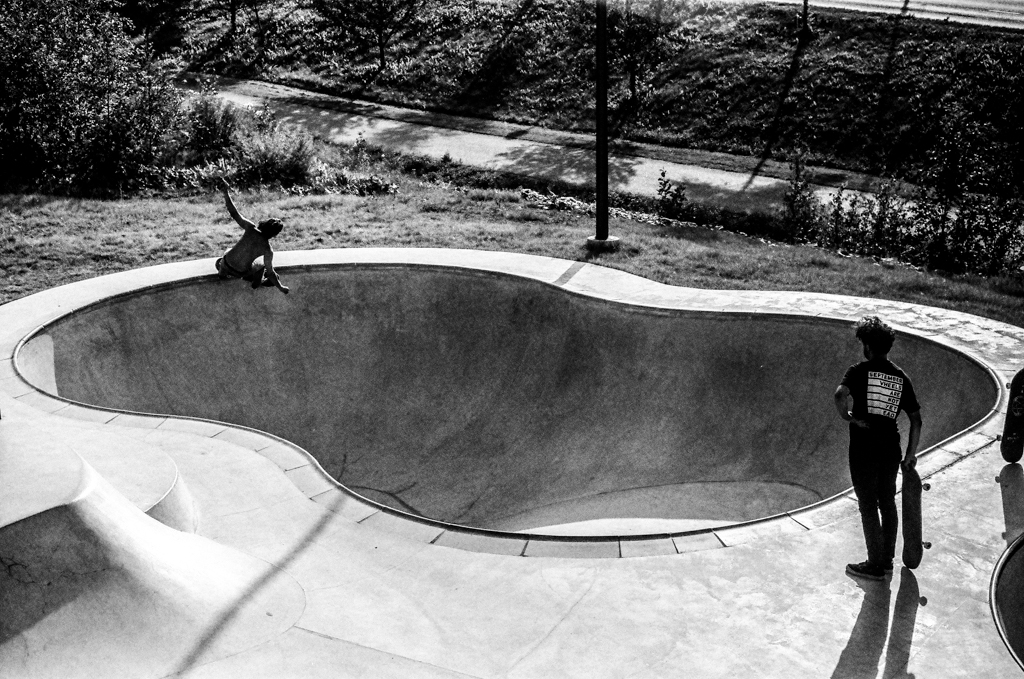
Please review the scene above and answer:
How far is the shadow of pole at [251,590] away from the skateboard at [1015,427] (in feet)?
19.8

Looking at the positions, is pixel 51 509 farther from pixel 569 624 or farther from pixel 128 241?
pixel 128 241

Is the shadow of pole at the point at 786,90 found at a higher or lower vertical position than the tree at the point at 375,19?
lower

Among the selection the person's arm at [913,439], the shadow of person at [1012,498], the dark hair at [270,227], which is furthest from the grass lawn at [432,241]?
the person's arm at [913,439]

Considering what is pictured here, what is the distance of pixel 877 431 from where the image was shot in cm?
656

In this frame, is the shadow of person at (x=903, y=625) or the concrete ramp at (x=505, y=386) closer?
the shadow of person at (x=903, y=625)

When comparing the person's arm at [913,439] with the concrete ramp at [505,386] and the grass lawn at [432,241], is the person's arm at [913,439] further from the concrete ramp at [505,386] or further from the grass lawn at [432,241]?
the grass lawn at [432,241]

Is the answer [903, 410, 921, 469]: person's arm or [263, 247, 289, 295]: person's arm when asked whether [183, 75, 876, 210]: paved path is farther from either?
[903, 410, 921, 469]: person's arm

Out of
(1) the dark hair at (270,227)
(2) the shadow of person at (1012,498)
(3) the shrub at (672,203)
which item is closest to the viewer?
(2) the shadow of person at (1012,498)

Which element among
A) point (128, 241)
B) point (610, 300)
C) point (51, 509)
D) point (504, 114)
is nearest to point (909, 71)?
point (504, 114)

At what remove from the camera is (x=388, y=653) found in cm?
612

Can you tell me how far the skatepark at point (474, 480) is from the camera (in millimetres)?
6094

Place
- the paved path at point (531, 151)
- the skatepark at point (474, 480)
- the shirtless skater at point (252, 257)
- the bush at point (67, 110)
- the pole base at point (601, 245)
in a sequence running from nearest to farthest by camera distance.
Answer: the skatepark at point (474, 480) < the shirtless skater at point (252, 257) < the pole base at point (601, 245) < the bush at point (67, 110) < the paved path at point (531, 151)

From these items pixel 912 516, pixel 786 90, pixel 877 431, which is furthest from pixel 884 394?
pixel 786 90

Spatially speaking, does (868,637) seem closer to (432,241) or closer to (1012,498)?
A: (1012,498)
